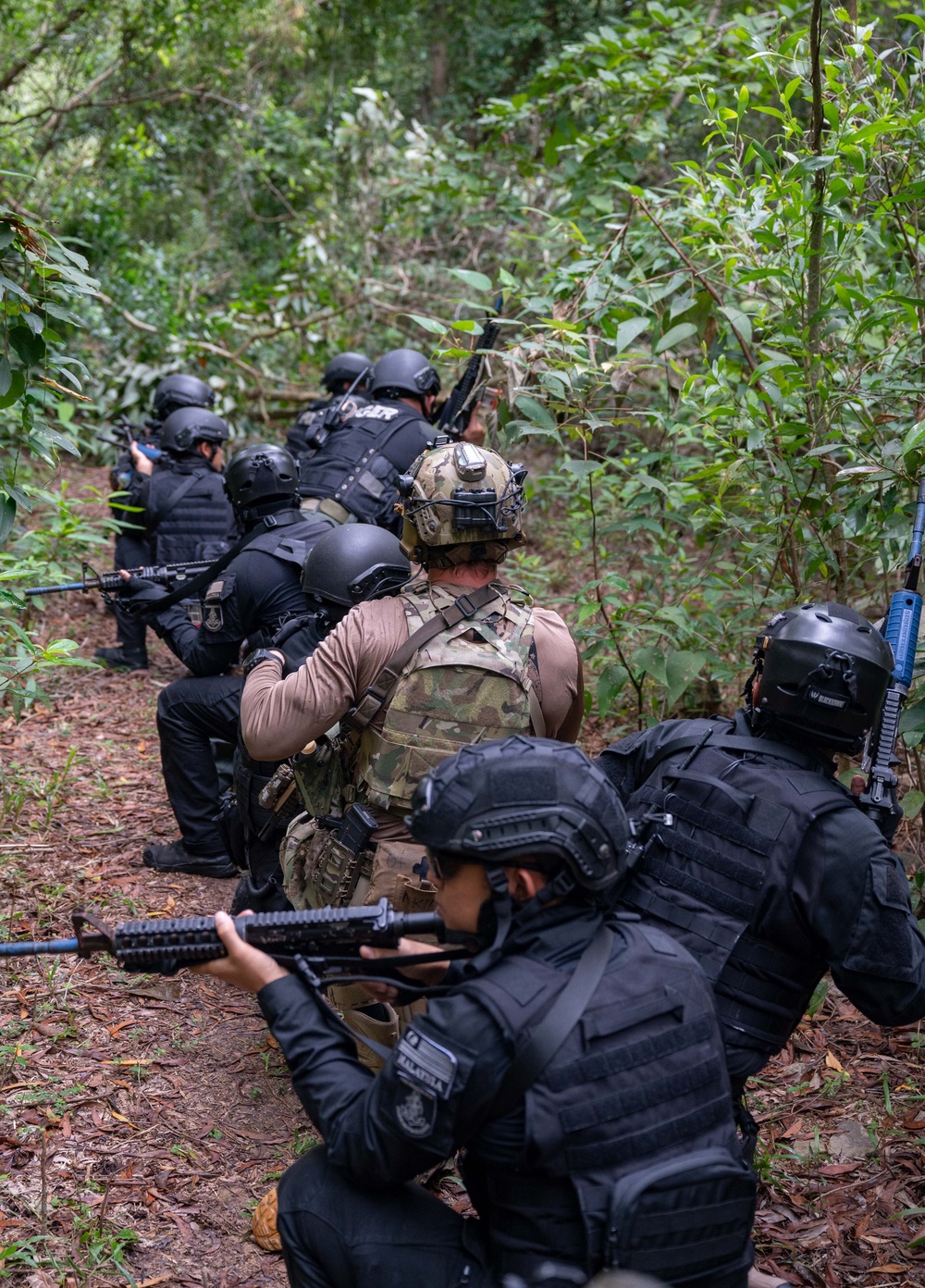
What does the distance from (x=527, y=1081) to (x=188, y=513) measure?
5967 mm

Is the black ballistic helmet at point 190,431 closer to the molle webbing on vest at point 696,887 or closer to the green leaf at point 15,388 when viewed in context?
the green leaf at point 15,388

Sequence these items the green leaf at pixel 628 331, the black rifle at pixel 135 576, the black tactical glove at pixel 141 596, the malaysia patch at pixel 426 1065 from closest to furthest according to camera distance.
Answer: the malaysia patch at pixel 426 1065 < the green leaf at pixel 628 331 < the black tactical glove at pixel 141 596 < the black rifle at pixel 135 576

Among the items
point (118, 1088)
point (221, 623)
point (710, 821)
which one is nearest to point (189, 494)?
point (221, 623)

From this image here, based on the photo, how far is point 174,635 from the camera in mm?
5418

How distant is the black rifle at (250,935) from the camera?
2.13 metres

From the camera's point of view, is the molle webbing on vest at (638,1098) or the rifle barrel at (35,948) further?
the rifle barrel at (35,948)

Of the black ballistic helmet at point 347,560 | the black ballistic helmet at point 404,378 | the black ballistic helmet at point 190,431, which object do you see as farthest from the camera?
the black ballistic helmet at point 190,431

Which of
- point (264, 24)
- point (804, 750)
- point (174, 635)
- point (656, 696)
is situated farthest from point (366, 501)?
point (264, 24)

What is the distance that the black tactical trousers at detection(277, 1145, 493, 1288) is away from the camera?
2.11m

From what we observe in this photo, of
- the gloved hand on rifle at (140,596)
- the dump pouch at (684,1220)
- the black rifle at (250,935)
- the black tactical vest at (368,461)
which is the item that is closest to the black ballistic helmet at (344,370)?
the black tactical vest at (368,461)

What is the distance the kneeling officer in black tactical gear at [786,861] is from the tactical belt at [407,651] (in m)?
0.58

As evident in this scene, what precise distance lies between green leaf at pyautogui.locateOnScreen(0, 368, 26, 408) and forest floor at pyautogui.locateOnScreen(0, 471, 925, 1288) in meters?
2.04

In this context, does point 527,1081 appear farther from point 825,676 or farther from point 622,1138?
point 825,676

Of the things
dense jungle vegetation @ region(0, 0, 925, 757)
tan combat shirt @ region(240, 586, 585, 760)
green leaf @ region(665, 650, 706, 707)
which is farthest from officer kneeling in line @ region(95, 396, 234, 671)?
tan combat shirt @ region(240, 586, 585, 760)
